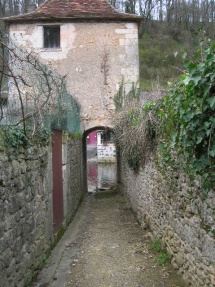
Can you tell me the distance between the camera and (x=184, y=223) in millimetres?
4281

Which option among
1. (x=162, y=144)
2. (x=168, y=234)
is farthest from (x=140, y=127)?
(x=168, y=234)

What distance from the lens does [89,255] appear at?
222 inches

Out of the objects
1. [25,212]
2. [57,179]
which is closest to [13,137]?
[25,212]

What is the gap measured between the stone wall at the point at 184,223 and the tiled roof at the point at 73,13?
762 centimetres

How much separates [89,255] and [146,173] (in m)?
2.23

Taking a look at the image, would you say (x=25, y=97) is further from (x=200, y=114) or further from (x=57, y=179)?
(x=200, y=114)

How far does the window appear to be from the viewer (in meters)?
12.3

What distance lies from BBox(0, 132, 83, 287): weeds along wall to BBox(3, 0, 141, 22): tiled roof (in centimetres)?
776

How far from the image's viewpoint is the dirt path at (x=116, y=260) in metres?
4.52

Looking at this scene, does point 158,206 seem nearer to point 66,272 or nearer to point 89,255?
point 89,255

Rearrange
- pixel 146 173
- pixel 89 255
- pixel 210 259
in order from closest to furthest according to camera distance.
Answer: pixel 210 259, pixel 89 255, pixel 146 173

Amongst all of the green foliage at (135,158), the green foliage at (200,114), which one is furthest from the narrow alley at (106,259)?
the green foliage at (200,114)

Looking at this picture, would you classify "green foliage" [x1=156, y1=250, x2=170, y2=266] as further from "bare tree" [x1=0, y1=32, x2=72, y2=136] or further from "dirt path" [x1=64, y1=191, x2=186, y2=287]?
"bare tree" [x1=0, y1=32, x2=72, y2=136]

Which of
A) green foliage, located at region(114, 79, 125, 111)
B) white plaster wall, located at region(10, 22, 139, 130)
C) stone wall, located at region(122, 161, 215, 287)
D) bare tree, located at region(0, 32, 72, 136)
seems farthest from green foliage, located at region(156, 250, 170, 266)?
green foliage, located at region(114, 79, 125, 111)
